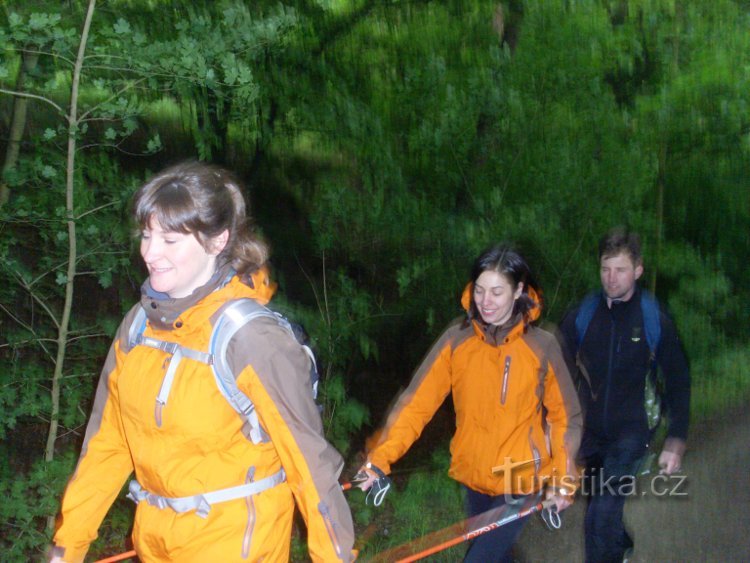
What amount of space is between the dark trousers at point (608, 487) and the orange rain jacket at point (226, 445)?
2.20m

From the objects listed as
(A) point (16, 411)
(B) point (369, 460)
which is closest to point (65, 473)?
(A) point (16, 411)

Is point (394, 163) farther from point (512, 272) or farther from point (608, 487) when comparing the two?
point (608, 487)

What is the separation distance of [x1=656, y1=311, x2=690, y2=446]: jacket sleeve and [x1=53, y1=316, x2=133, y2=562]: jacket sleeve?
8.67 ft

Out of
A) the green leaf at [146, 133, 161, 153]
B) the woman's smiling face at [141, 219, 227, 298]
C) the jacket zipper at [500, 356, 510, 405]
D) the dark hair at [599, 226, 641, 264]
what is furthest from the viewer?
the green leaf at [146, 133, 161, 153]

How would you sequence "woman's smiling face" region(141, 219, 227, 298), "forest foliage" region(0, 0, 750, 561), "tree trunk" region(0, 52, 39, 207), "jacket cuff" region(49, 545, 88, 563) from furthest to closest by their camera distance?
"forest foliage" region(0, 0, 750, 561) < "tree trunk" region(0, 52, 39, 207) < "jacket cuff" region(49, 545, 88, 563) < "woman's smiling face" region(141, 219, 227, 298)

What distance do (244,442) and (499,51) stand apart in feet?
18.0

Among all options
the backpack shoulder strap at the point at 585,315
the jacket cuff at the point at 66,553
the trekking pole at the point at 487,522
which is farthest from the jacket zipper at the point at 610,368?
the jacket cuff at the point at 66,553

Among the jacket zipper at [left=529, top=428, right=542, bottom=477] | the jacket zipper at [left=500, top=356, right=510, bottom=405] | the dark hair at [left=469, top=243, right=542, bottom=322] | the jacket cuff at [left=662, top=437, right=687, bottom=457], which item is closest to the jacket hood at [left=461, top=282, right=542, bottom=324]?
the dark hair at [left=469, top=243, right=542, bottom=322]

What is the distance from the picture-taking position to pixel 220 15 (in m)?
5.23

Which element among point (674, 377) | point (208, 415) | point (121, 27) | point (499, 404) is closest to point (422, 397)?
point (499, 404)

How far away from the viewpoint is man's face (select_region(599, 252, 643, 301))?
408 cm

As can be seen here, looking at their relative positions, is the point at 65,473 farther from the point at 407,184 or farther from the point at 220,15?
the point at 407,184

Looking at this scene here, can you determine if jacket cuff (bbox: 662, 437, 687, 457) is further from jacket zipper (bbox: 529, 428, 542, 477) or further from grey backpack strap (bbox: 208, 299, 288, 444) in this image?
grey backpack strap (bbox: 208, 299, 288, 444)

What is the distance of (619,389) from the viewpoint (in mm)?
4059
